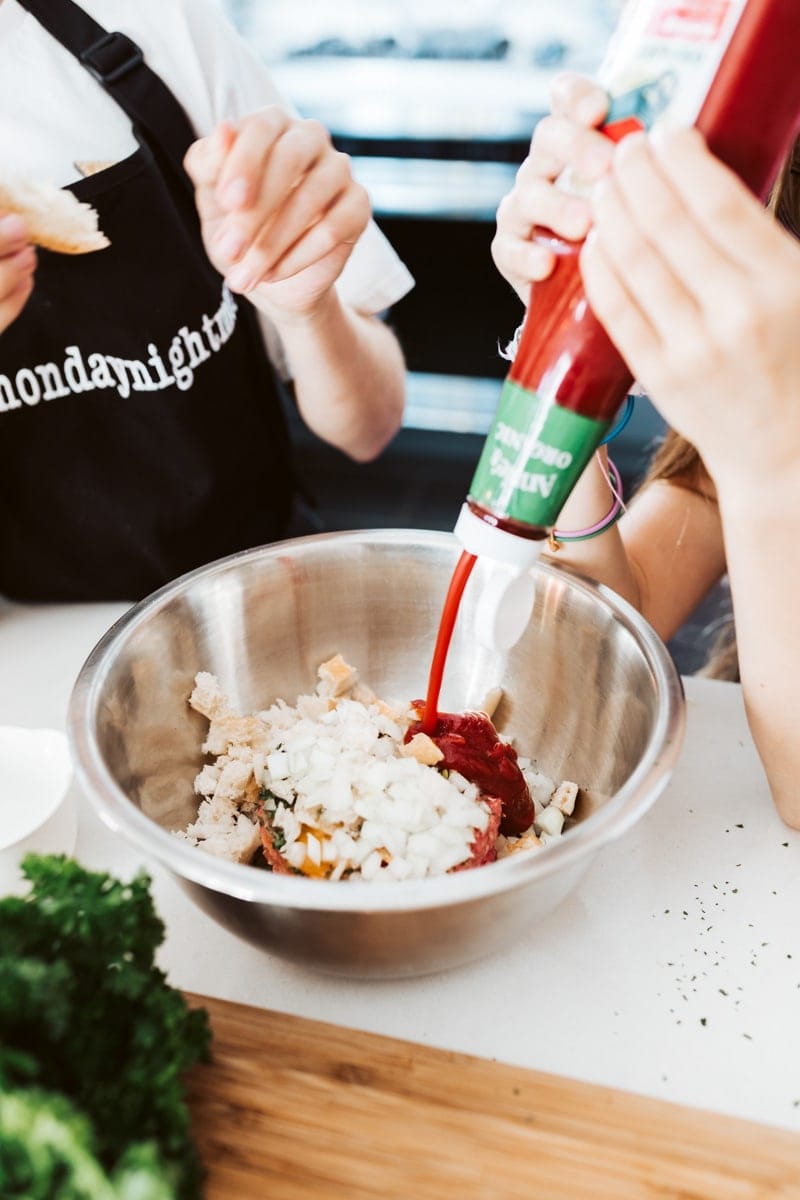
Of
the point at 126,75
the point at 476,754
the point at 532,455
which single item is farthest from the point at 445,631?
the point at 126,75

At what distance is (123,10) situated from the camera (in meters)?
1.26

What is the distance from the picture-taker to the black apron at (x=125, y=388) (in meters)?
1.22

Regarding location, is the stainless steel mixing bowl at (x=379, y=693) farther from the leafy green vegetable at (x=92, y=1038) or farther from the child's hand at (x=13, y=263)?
the child's hand at (x=13, y=263)

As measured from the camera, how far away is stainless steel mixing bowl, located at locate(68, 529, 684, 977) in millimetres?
667

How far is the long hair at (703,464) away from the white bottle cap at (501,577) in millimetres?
467

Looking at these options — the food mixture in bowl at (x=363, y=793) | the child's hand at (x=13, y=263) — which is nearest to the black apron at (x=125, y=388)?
the child's hand at (x=13, y=263)

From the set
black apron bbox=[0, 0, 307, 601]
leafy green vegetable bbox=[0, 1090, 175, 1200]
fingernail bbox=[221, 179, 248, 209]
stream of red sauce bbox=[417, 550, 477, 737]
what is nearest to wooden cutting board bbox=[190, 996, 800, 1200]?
leafy green vegetable bbox=[0, 1090, 175, 1200]

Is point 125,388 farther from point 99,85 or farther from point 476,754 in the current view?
point 476,754

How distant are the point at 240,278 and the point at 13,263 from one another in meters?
0.20

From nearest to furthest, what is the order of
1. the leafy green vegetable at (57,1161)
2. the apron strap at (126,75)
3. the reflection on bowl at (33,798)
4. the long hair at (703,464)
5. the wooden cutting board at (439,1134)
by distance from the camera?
the leafy green vegetable at (57,1161), the wooden cutting board at (439,1134), the reflection on bowl at (33,798), the long hair at (703,464), the apron strap at (126,75)

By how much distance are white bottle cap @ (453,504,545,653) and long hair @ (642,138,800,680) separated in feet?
1.53

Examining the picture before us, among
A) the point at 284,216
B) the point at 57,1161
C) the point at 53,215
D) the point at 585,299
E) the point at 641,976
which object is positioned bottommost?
the point at 641,976

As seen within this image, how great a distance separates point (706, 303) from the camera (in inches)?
24.8

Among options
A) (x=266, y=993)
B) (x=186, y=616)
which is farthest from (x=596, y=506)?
(x=266, y=993)
